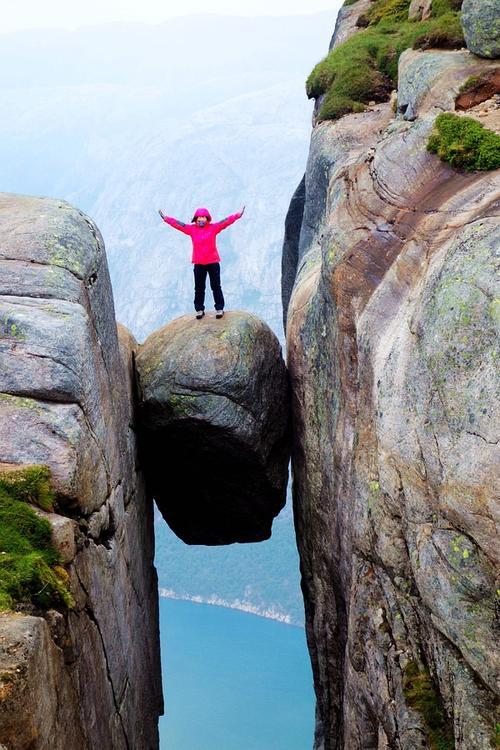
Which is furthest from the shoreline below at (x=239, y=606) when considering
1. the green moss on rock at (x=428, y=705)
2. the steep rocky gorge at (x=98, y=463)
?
the green moss on rock at (x=428, y=705)

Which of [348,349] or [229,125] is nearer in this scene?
[348,349]

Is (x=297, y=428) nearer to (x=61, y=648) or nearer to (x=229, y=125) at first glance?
(x=61, y=648)

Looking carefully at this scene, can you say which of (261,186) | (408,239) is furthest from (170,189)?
(408,239)

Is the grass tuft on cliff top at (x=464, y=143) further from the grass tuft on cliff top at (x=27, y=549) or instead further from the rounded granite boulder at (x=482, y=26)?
the grass tuft on cliff top at (x=27, y=549)

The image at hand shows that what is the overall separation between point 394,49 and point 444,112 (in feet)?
33.6

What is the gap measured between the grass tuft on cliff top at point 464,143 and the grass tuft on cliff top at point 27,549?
919 centimetres

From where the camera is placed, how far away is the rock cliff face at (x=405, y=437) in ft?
39.1

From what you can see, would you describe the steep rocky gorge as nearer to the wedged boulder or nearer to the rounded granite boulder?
the wedged boulder

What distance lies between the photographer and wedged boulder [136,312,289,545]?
67.9 ft

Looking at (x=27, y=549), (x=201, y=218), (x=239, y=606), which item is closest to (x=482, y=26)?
(x=201, y=218)

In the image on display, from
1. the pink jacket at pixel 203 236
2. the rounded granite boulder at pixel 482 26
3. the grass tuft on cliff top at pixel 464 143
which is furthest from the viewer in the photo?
the pink jacket at pixel 203 236

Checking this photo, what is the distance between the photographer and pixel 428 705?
43.3 ft

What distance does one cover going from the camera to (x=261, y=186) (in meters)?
172

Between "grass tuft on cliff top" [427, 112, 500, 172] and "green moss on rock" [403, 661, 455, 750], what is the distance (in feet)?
28.5
